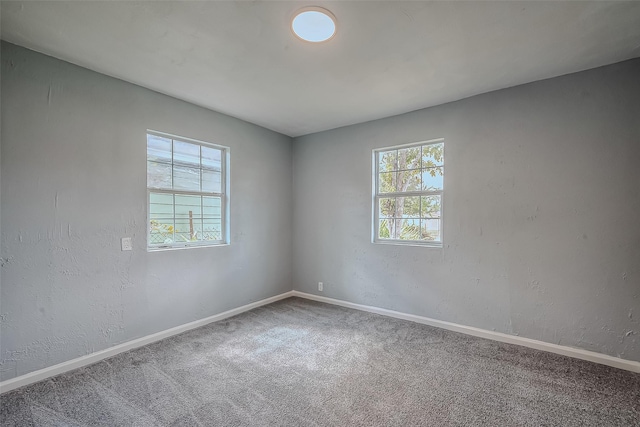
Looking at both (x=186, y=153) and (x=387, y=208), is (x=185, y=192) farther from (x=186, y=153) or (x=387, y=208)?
(x=387, y=208)

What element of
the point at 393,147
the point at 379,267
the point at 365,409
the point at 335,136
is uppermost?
the point at 335,136

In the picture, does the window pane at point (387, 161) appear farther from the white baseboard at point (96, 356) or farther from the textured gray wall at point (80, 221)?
the white baseboard at point (96, 356)

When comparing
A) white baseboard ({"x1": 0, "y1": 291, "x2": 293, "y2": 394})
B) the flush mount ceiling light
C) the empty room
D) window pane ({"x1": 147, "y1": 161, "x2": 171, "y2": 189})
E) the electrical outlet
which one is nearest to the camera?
the flush mount ceiling light

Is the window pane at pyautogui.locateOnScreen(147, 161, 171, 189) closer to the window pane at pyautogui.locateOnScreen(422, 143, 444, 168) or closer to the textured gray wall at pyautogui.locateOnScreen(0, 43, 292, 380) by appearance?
the textured gray wall at pyautogui.locateOnScreen(0, 43, 292, 380)

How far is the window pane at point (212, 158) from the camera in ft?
11.2

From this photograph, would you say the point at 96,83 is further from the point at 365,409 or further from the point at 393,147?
the point at 365,409

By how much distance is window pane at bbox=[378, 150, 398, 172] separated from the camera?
3661mm

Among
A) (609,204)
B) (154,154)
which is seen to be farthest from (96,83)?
(609,204)

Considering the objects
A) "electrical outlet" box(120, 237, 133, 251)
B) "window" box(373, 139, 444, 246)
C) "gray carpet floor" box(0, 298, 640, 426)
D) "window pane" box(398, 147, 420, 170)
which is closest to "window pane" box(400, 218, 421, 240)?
"window" box(373, 139, 444, 246)

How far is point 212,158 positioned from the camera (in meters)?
3.51

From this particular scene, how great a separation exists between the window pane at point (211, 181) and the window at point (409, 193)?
2.06 m

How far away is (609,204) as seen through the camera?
7.81ft

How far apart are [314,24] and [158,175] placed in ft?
7.24

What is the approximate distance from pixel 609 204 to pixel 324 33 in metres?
2.76
